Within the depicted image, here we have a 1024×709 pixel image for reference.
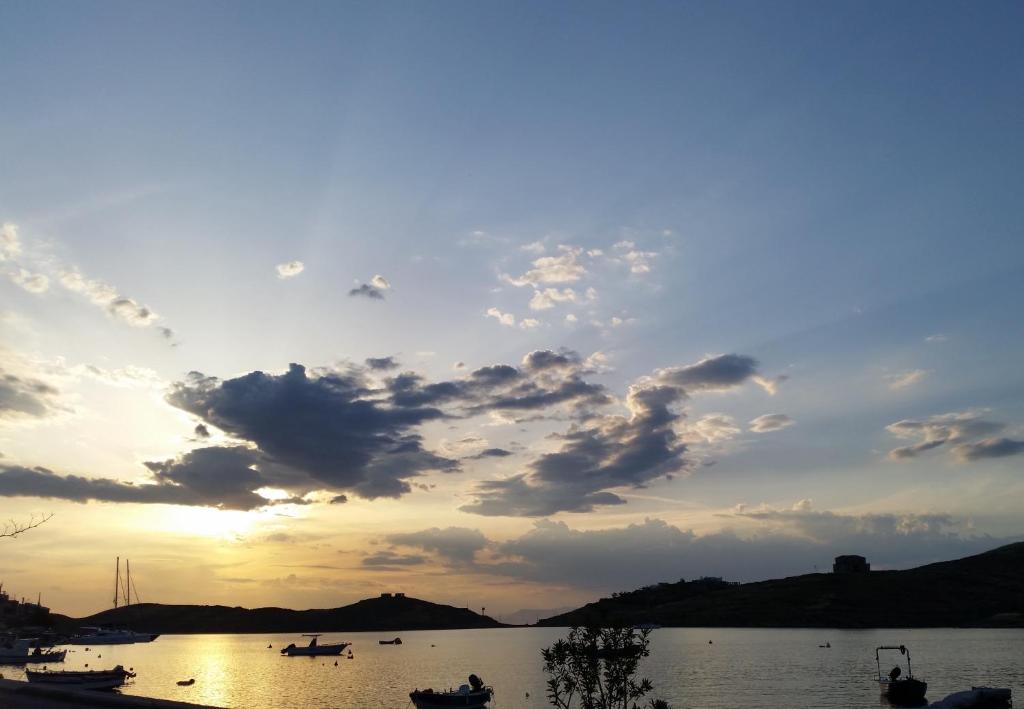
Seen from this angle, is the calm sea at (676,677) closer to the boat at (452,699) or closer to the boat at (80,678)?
the boat at (80,678)

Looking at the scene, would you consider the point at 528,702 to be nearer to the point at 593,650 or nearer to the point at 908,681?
the point at 908,681

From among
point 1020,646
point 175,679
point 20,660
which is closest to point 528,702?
point 175,679

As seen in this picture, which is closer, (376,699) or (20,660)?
(376,699)

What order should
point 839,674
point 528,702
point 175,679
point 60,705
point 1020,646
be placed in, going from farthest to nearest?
point 1020,646
point 175,679
point 839,674
point 528,702
point 60,705

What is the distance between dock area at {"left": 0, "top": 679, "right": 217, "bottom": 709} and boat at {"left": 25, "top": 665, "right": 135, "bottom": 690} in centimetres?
5564

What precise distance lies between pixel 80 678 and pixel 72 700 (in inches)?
2829

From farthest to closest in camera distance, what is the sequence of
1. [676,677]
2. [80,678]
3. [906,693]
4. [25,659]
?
[25,659]
[676,677]
[80,678]
[906,693]

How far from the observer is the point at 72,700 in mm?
35000

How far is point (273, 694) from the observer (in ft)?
359

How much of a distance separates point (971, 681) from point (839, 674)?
898 inches

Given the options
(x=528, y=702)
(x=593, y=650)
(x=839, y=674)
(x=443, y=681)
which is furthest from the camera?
(x=443, y=681)

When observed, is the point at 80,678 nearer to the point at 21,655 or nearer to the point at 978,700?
the point at 21,655

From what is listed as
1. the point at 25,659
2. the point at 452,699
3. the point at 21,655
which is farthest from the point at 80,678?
the point at 25,659

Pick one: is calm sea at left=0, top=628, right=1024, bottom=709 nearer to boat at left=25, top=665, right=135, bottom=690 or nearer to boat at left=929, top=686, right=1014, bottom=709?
boat at left=25, top=665, right=135, bottom=690
